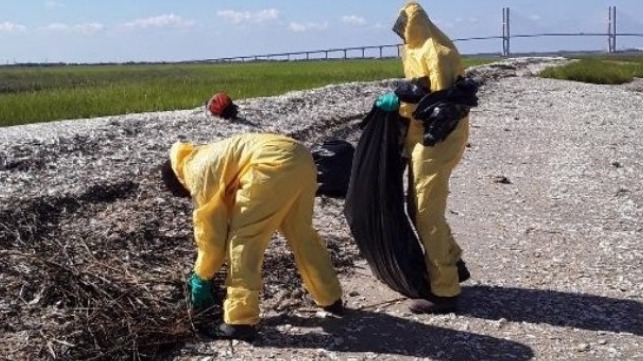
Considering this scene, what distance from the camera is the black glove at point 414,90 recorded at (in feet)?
16.5

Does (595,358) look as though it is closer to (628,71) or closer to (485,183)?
(485,183)

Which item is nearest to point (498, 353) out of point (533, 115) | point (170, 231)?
point (170, 231)

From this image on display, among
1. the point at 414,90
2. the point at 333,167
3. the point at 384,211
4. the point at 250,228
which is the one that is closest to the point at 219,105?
the point at 333,167

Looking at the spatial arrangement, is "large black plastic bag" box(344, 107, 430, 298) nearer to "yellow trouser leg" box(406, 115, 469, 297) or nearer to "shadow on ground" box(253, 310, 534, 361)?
"yellow trouser leg" box(406, 115, 469, 297)

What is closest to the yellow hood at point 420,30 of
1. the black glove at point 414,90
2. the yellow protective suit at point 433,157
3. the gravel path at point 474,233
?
the yellow protective suit at point 433,157

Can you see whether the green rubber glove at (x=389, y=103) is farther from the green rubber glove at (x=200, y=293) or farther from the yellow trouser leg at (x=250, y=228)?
the green rubber glove at (x=200, y=293)

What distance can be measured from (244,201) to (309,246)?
1.66 ft

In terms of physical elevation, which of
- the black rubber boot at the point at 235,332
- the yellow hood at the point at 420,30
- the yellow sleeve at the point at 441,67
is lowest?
the black rubber boot at the point at 235,332

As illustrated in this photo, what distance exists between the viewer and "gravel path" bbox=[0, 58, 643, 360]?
4.83 m

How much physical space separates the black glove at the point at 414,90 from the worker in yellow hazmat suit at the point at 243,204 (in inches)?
29.9

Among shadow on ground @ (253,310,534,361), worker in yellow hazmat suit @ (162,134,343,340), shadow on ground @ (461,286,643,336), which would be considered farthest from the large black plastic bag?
worker in yellow hazmat suit @ (162,134,343,340)

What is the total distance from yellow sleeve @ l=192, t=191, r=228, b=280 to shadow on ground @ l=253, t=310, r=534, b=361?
522mm

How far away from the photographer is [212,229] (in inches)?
182

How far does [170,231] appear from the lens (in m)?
6.46
